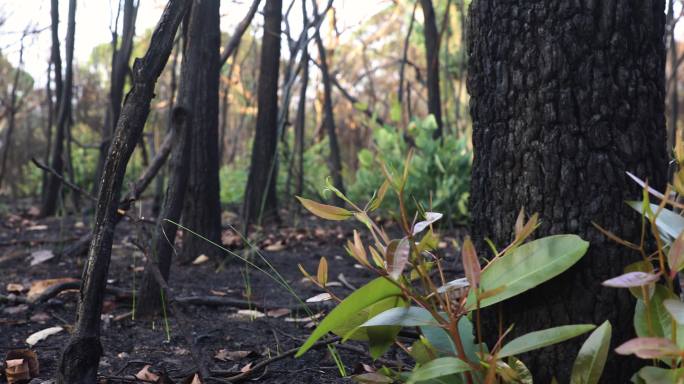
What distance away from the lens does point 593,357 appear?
42.3 inches

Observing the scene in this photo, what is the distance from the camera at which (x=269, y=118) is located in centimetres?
428

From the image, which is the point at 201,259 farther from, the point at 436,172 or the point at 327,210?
the point at 327,210

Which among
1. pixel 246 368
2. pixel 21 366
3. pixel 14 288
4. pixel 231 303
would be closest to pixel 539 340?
pixel 246 368

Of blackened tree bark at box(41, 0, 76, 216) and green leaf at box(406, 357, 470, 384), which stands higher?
blackened tree bark at box(41, 0, 76, 216)

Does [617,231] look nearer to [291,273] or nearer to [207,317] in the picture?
[207,317]

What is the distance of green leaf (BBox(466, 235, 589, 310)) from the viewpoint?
1.08 metres

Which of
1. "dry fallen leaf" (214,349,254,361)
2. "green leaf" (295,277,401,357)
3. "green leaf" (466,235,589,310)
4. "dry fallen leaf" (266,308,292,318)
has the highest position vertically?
"green leaf" (466,235,589,310)

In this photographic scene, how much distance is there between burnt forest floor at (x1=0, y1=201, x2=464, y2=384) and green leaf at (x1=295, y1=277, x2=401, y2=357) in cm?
34

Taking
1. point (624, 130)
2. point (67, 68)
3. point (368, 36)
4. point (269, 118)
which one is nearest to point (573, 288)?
point (624, 130)

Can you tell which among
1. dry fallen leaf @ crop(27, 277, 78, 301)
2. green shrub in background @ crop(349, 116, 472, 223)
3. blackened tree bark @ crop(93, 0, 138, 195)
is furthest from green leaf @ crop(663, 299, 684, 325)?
green shrub in background @ crop(349, 116, 472, 223)

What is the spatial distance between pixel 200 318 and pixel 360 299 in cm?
118

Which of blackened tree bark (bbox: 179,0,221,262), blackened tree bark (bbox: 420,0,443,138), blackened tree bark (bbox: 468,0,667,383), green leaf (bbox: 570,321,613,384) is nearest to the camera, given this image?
green leaf (bbox: 570,321,613,384)

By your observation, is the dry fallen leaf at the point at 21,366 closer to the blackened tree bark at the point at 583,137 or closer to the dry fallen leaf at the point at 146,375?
the dry fallen leaf at the point at 146,375

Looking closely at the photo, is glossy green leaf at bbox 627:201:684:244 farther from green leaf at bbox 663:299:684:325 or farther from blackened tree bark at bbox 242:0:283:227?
blackened tree bark at bbox 242:0:283:227
